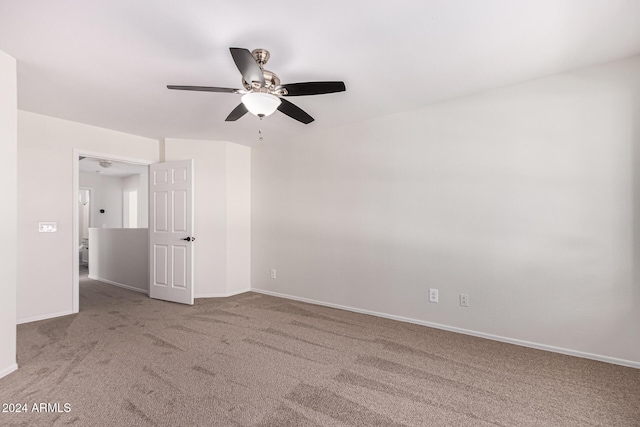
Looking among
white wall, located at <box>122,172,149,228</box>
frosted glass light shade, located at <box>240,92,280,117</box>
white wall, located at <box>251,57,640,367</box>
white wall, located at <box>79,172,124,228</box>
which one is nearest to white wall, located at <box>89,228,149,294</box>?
white wall, located at <box>122,172,149,228</box>

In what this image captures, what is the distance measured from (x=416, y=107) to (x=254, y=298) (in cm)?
329

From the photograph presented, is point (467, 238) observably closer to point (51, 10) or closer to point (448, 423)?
point (448, 423)

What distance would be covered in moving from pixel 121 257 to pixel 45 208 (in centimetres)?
214

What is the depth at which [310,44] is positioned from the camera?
83.8 inches

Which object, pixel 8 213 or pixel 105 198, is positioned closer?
pixel 8 213

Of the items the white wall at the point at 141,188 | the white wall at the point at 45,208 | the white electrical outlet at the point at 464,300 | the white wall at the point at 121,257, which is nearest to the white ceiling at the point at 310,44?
the white wall at the point at 45,208

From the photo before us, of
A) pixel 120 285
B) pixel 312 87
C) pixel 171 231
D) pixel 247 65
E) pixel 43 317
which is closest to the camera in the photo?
pixel 247 65

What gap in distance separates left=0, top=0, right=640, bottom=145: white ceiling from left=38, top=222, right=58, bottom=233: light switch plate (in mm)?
1334

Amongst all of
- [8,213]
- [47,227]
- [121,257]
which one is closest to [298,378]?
[8,213]

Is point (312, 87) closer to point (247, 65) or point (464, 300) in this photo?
point (247, 65)

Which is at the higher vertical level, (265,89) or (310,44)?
(310,44)

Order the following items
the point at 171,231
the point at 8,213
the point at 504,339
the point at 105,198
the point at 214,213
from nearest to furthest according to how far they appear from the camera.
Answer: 1. the point at 8,213
2. the point at 504,339
3. the point at 171,231
4. the point at 214,213
5. the point at 105,198

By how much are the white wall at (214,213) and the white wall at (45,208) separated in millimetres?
1182

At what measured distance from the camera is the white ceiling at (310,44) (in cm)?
179
